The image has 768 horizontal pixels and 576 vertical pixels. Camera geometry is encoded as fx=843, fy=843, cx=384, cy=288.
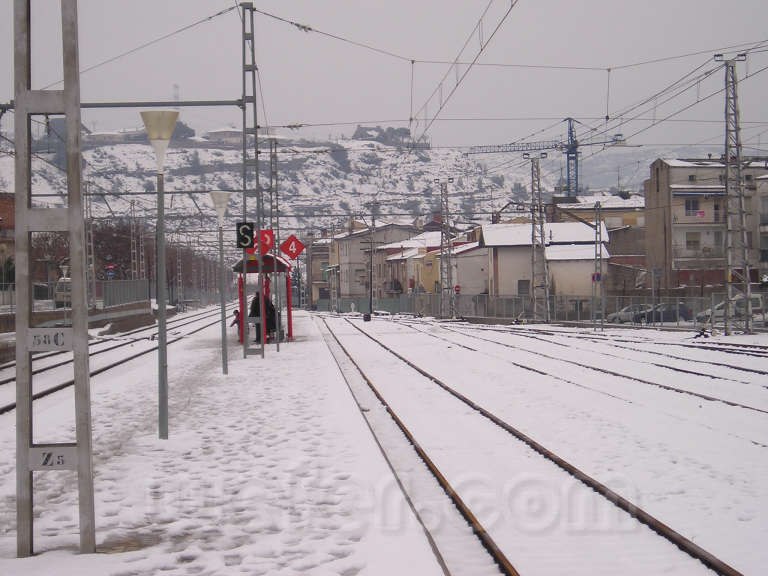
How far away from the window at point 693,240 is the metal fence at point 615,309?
1114 cm

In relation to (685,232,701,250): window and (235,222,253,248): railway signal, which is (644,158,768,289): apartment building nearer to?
(685,232,701,250): window

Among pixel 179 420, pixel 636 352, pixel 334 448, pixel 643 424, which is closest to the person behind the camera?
pixel 334 448

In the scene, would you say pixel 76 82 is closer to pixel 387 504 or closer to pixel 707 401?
pixel 387 504

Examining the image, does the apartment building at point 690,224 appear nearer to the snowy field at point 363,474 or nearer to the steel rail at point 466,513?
the snowy field at point 363,474

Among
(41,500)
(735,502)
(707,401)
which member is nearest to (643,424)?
(707,401)

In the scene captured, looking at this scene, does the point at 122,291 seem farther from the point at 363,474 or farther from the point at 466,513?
the point at 466,513

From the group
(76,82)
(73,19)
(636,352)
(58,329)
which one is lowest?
(636,352)

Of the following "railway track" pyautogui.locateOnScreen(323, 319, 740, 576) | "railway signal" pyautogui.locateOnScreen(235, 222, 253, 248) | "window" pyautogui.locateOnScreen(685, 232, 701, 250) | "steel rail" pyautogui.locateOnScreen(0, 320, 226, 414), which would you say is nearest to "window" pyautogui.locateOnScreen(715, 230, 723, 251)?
"window" pyautogui.locateOnScreen(685, 232, 701, 250)

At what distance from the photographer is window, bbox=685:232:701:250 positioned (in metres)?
64.2

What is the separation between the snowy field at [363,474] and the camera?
5.62 meters

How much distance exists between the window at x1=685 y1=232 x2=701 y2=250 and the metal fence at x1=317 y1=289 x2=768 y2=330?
1114 cm

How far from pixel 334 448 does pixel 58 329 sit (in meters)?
4.44

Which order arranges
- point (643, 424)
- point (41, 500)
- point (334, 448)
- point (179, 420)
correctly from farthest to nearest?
point (179, 420)
point (643, 424)
point (334, 448)
point (41, 500)

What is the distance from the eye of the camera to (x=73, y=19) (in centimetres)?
550
